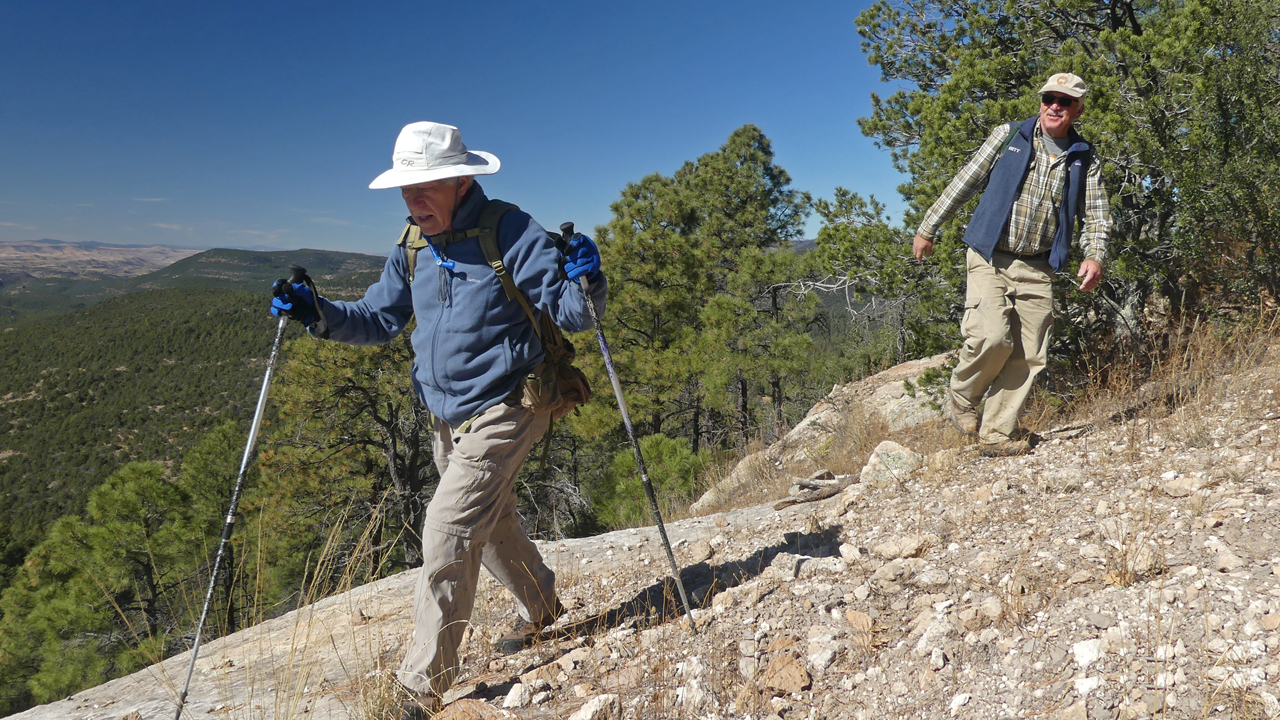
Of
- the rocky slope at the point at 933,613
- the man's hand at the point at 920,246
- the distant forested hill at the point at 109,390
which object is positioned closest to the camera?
the rocky slope at the point at 933,613

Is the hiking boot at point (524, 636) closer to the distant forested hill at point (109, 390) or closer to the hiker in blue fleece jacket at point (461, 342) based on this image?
the hiker in blue fleece jacket at point (461, 342)

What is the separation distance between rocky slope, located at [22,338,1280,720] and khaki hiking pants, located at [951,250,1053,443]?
0.33 metres

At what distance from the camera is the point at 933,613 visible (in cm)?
209

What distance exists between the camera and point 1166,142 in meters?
4.42

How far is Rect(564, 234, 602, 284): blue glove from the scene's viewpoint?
2119mm

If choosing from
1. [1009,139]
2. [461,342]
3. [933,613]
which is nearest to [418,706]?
[461,342]

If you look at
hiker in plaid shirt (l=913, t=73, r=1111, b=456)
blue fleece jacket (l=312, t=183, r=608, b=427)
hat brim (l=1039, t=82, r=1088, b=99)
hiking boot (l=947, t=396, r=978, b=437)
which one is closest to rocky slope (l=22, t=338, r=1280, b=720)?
hiking boot (l=947, t=396, r=978, b=437)

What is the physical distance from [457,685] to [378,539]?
16.6m

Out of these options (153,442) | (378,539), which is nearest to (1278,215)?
(378,539)

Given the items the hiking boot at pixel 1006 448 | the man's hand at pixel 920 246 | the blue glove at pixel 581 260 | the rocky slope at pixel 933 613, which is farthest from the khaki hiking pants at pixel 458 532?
the hiking boot at pixel 1006 448

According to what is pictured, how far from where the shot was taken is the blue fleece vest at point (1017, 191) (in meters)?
3.24

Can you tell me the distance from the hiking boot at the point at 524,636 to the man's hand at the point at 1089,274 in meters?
2.83

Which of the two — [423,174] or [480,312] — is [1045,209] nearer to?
[480,312]

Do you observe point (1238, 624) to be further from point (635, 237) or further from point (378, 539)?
point (378, 539)
